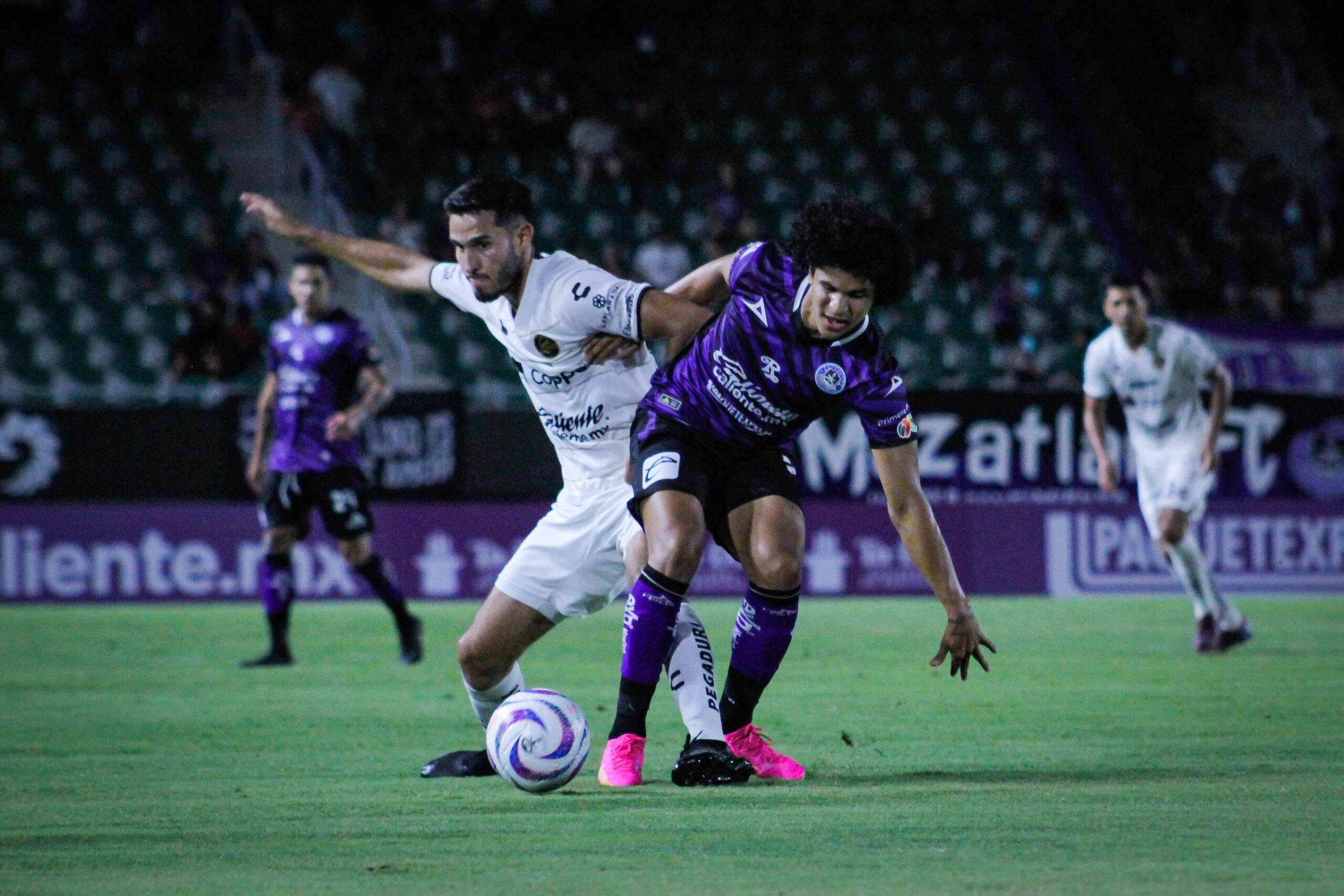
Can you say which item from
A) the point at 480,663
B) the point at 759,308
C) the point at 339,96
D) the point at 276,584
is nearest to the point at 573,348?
the point at 759,308

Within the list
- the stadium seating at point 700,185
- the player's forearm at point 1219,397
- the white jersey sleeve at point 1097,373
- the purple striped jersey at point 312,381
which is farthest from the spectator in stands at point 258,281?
the player's forearm at point 1219,397

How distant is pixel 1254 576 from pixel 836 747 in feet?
31.5

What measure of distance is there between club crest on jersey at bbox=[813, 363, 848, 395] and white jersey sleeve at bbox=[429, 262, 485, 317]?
1.35 meters

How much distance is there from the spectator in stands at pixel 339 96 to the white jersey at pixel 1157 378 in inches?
421

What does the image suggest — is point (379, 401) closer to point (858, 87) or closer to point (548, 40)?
point (548, 40)

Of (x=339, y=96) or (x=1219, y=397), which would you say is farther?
(x=339, y=96)

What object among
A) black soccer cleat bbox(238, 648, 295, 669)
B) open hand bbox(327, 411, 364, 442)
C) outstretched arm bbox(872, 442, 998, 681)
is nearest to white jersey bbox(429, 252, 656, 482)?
outstretched arm bbox(872, 442, 998, 681)

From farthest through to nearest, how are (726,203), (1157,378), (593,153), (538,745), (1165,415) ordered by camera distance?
(593,153) < (726,203) < (1165,415) < (1157,378) < (538,745)

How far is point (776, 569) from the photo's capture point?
586 cm

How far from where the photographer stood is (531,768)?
5547mm

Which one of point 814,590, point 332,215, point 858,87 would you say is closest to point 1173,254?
point 858,87

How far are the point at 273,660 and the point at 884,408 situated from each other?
587 cm

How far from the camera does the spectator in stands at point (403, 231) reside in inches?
736

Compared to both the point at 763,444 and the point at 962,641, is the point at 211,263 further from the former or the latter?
the point at 962,641
